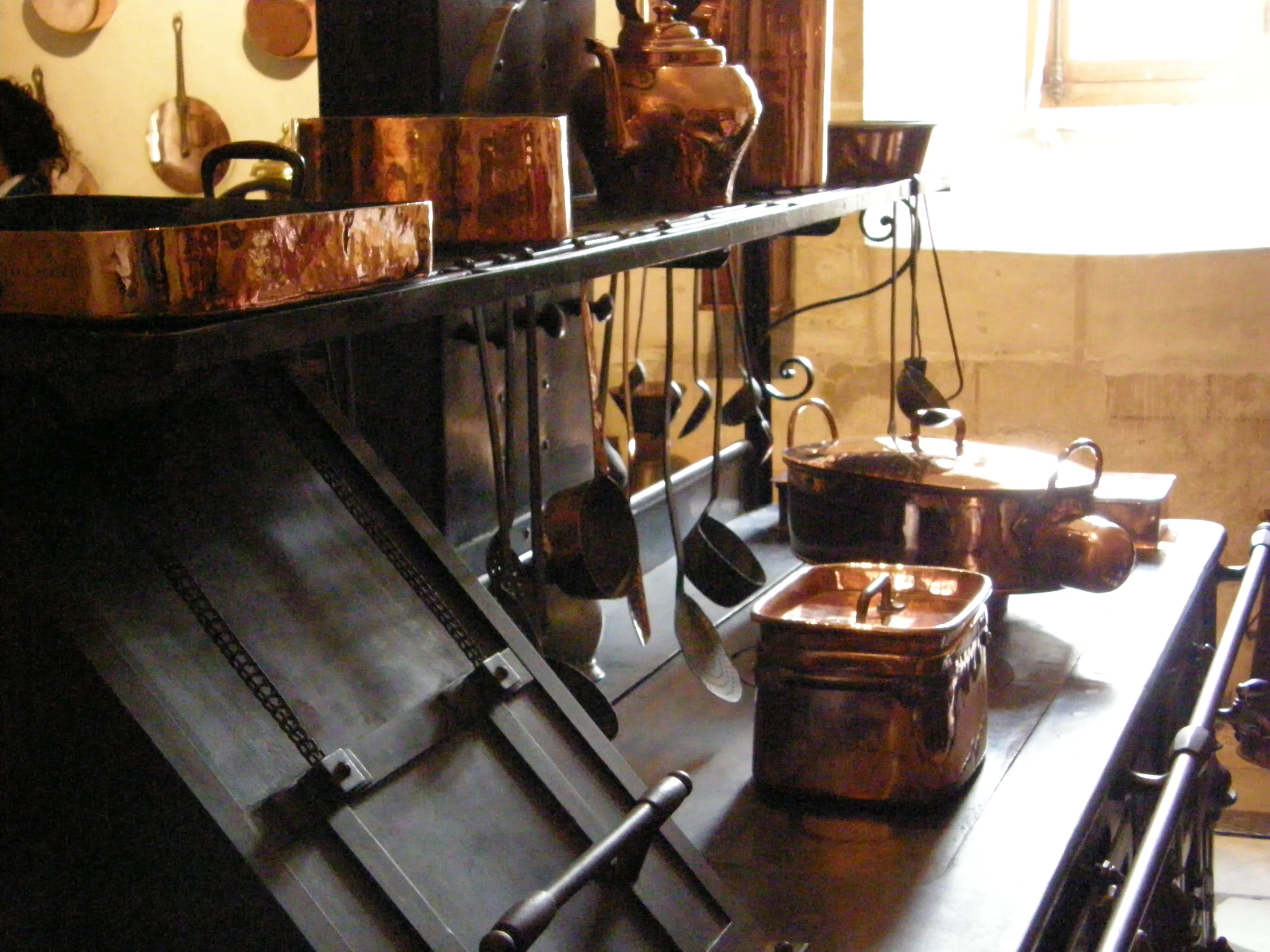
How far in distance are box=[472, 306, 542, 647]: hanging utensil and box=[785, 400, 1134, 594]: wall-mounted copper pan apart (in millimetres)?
552

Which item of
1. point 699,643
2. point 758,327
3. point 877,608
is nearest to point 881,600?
point 877,608

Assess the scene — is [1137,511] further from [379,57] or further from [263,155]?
[263,155]

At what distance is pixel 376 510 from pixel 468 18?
1.73ft

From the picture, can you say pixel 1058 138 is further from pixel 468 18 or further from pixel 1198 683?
pixel 468 18

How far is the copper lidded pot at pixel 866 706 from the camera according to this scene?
3.68 feet

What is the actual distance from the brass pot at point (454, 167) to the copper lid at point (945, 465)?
767 mm

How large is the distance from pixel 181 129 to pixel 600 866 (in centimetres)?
301

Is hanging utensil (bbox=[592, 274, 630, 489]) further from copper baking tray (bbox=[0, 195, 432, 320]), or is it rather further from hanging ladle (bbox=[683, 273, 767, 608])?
copper baking tray (bbox=[0, 195, 432, 320])

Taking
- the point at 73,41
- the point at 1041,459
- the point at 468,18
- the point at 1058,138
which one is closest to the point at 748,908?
the point at 468,18

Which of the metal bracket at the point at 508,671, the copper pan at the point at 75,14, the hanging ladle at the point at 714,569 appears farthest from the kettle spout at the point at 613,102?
the copper pan at the point at 75,14

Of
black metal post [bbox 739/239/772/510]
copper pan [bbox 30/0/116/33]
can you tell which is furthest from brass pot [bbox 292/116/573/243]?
copper pan [bbox 30/0/116/33]

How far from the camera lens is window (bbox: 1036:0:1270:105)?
8.83 feet

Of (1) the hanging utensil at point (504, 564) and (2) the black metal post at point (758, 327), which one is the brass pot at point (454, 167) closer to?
(1) the hanging utensil at point (504, 564)

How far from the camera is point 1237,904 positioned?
2510 millimetres
